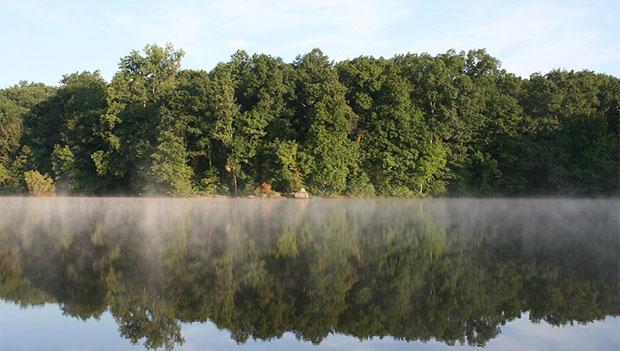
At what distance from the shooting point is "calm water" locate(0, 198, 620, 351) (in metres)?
6.88

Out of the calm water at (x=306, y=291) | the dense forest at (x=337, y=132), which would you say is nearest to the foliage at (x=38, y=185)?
the dense forest at (x=337, y=132)

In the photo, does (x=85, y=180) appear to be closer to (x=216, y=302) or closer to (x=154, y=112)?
(x=154, y=112)

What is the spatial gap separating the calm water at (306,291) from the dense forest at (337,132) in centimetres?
2780

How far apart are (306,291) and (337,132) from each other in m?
36.2

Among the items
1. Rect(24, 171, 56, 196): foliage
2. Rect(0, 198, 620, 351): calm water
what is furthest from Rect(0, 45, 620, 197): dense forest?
Rect(0, 198, 620, 351): calm water

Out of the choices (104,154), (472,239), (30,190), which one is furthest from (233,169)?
(472,239)

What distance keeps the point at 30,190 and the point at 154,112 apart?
11.9 meters

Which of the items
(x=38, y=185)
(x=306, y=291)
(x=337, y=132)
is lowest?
(x=306, y=291)

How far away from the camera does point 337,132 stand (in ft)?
147

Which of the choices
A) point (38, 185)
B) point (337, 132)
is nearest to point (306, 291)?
point (337, 132)

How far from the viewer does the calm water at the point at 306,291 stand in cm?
688

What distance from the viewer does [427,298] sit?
8.80 meters

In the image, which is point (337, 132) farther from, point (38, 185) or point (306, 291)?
point (306, 291)

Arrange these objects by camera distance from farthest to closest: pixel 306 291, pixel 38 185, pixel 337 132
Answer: pixel 38 185, pixel 337 132, pixel 306 291
